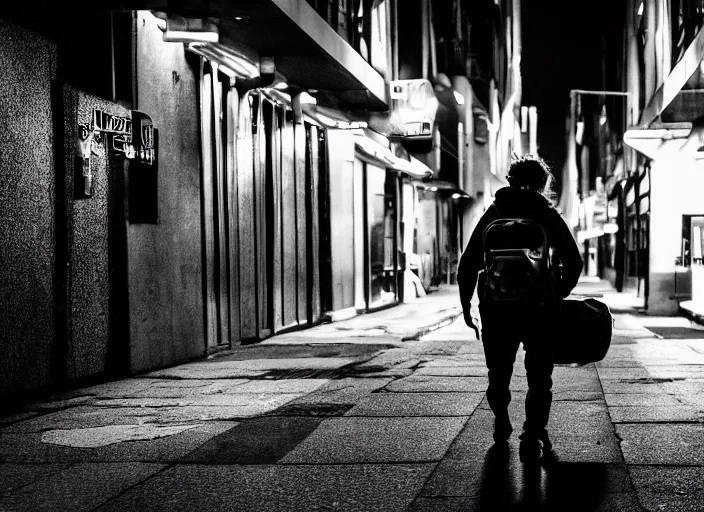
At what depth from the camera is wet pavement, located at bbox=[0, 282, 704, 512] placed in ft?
16.3

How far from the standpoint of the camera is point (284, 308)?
16141mm

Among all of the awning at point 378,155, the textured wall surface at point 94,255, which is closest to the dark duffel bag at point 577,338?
the textured wall surface at point 94,255

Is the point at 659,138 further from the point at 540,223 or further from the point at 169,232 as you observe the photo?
the point at 540,223

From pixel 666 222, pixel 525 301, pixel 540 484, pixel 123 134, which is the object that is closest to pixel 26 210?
pixel 123 134

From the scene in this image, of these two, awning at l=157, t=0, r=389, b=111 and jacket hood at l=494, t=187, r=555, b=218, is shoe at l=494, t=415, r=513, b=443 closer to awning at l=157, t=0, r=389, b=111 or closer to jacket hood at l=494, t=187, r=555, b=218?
jacket hood at l=494, t=187, r=555, b=218

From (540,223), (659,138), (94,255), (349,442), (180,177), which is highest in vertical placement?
(659,138)

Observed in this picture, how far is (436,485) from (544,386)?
3.54 ft

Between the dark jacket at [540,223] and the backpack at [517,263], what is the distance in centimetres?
16

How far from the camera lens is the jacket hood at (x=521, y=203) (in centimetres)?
604

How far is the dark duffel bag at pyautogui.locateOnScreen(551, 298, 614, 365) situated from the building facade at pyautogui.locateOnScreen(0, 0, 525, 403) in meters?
4.63

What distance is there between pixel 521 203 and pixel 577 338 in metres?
0.89

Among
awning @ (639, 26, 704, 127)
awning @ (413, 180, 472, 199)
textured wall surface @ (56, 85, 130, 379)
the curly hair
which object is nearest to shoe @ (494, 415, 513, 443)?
the curly hair

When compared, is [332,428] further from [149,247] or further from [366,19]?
[366,19]

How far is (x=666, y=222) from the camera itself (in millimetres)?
21359
